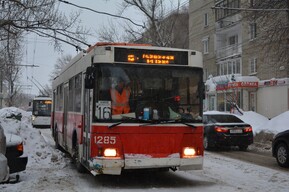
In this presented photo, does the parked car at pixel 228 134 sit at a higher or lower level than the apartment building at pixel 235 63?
lower

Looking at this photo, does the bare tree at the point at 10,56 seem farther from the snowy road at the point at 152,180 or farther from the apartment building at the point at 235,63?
the apartment building at the point at 235,63

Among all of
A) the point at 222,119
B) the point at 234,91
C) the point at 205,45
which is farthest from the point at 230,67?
the point at 222,119

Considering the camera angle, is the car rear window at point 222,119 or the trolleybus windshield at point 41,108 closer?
the car rear window at point 222,119

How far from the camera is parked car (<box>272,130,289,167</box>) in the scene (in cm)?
1197

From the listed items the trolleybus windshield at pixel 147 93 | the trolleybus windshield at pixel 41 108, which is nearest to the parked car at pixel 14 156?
the trolleybus windshield at pixel 147 93

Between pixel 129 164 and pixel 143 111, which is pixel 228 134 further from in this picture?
pixel 129 164

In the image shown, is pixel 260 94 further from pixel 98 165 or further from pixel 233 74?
pixel 98 165

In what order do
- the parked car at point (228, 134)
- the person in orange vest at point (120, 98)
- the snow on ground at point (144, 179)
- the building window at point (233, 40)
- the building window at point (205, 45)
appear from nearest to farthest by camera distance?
1. the person in orange vest at point (120, 98)
2. the snow on ground at point (144, 179)
3. the parked car at point (228, 134)
4. the building window at point (233, 40)
5. the building window at point (205, 45)

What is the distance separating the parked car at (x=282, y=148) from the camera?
12.0 meters

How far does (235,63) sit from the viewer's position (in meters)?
41.4

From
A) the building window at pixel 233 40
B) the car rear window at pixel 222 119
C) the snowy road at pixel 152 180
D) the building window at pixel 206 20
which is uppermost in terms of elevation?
the building window at pixel 206 20

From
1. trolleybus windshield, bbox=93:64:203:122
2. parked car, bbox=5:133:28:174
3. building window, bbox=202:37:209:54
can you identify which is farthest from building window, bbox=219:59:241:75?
parked car, bbox=5:133:28:174

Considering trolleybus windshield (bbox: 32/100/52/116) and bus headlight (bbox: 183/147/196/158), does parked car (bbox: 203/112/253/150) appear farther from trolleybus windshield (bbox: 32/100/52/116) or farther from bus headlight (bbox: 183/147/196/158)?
trolleybus windshield (bbox: 32/100/52/116)

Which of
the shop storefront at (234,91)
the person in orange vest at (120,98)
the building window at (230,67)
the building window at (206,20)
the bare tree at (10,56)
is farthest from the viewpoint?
the building window at (206,20)
